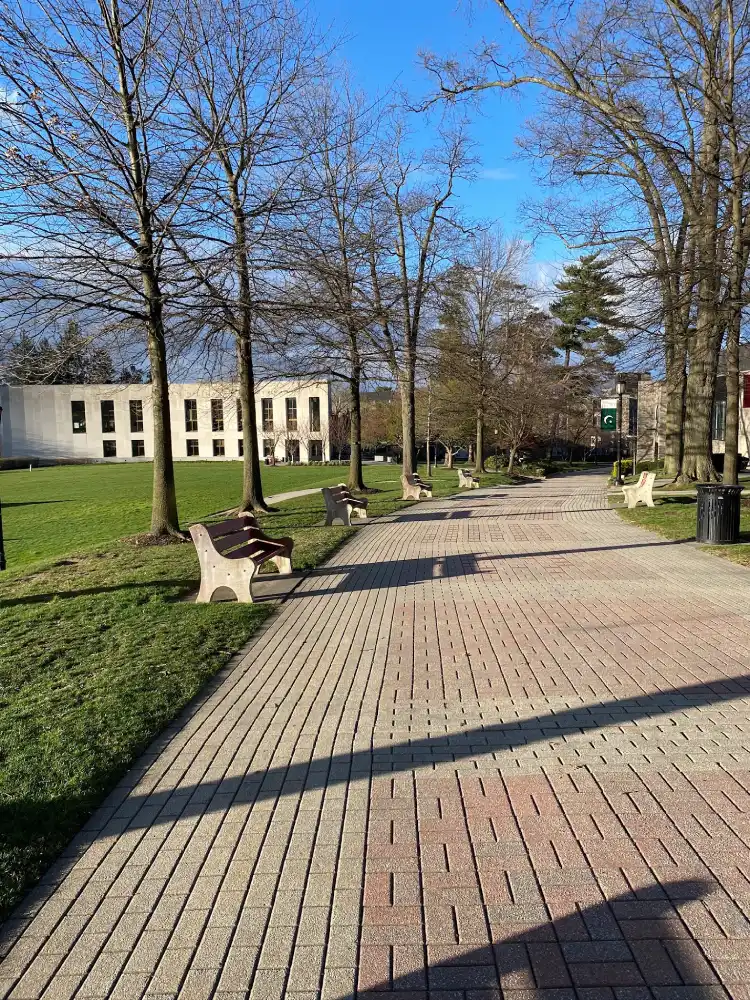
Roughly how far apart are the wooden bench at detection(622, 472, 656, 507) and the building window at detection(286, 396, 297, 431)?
214 feet

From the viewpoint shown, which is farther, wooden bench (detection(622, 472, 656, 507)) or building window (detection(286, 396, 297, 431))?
building window (detection(286, 396, 297, 431))

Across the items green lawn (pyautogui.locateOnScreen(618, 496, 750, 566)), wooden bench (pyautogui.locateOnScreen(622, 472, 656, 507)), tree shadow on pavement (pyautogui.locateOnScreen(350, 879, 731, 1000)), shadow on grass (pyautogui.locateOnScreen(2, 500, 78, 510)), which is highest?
wooden bench (pyautogui.locateOnScreen(622, 472, 656, 507))

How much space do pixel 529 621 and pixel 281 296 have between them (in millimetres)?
6476

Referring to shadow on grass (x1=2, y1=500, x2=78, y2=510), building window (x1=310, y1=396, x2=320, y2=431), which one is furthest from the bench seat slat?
building window (x1=310, y1=396, x2=320, y2=431)

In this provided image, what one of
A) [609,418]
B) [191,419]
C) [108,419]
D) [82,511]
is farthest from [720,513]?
[191,419]

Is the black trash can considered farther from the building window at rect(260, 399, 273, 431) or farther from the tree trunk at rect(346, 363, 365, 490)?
the building window at rect(260, 399, 273, 431)

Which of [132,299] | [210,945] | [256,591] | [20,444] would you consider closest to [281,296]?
[132,299]

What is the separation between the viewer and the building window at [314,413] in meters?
80.7

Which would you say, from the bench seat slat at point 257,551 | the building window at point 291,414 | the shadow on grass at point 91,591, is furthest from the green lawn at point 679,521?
the building window at point 291,414

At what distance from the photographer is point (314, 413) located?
267ft

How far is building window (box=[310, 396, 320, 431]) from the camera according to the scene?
80688mm

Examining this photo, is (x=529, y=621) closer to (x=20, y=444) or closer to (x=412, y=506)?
(x=412, y=506)

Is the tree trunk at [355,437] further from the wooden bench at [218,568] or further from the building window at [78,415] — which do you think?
the building window at [78,415]

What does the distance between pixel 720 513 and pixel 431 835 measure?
1018 centimetres
